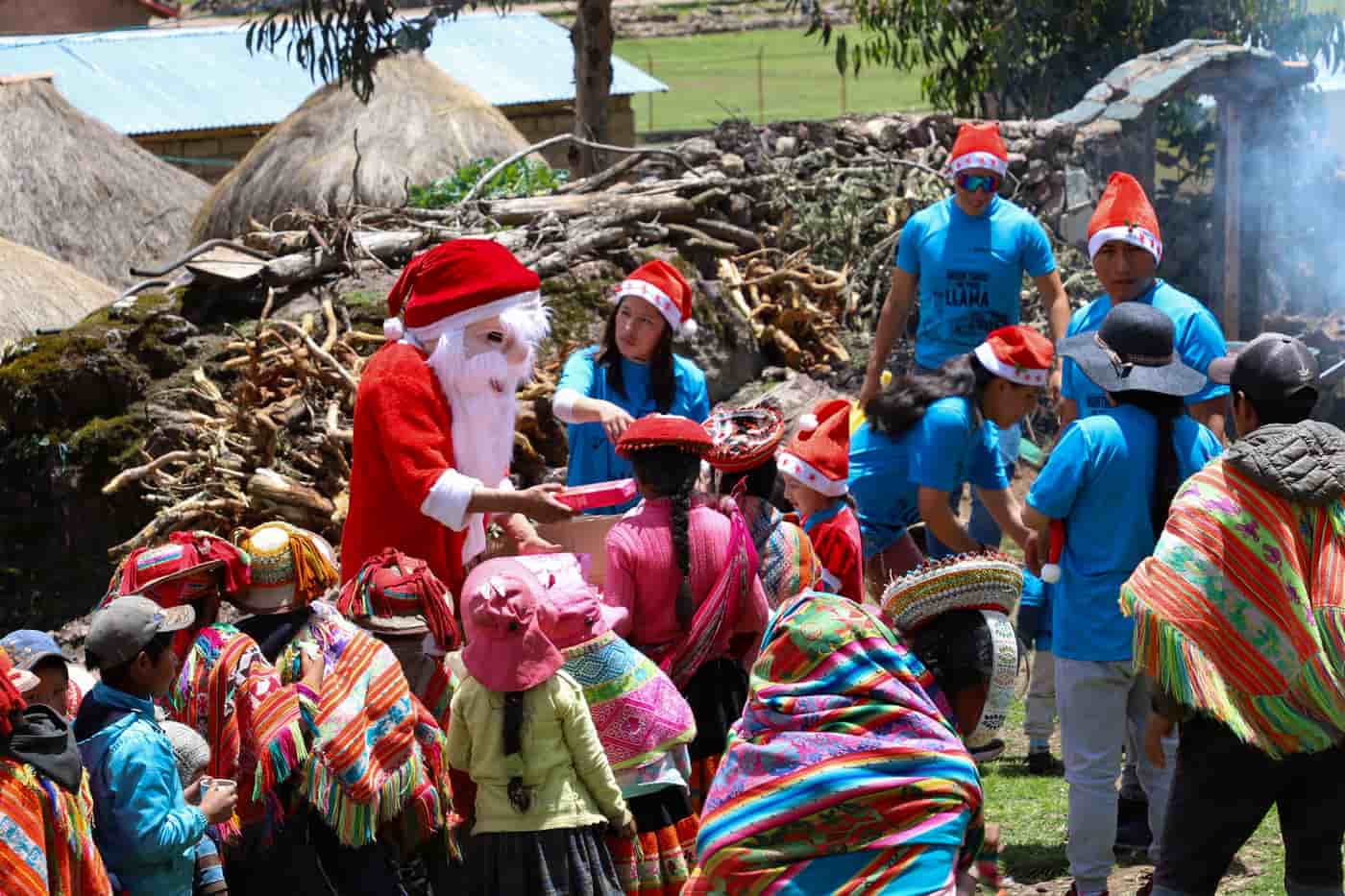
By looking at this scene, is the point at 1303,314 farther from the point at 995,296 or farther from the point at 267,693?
the point at 267,693

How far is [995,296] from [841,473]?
2.25 m

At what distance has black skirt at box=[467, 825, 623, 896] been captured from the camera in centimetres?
423

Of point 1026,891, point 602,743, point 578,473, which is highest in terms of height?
point 578,473

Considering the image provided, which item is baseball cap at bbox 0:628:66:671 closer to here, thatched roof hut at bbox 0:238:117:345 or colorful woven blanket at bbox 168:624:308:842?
colorful woven blanket at bbox 168:624:308:842

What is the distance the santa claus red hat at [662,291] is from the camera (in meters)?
5.79

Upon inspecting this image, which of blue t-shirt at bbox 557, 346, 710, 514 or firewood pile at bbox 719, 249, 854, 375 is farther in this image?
firewood pile at bbox 719, 249, 854, 375

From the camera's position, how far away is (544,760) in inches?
166

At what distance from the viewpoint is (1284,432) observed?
3.96 m

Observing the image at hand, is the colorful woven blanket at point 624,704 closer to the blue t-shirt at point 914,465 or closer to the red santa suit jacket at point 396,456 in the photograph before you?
the red santa suit jacket at point 396,456

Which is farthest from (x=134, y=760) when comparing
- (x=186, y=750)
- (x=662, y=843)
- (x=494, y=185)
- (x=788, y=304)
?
(x=494, y=185)

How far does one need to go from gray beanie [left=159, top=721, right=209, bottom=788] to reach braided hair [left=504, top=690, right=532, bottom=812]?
734mm

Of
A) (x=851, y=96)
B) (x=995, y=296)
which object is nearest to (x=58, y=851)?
(x=995, y=296)

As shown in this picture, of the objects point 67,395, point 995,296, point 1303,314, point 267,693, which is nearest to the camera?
point 267,693

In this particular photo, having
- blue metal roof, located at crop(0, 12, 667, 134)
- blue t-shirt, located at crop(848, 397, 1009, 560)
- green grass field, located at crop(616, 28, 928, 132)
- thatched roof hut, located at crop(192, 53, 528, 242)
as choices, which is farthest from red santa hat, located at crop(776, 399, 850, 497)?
green grass field, located at crop(616, 28, 928, 132)
